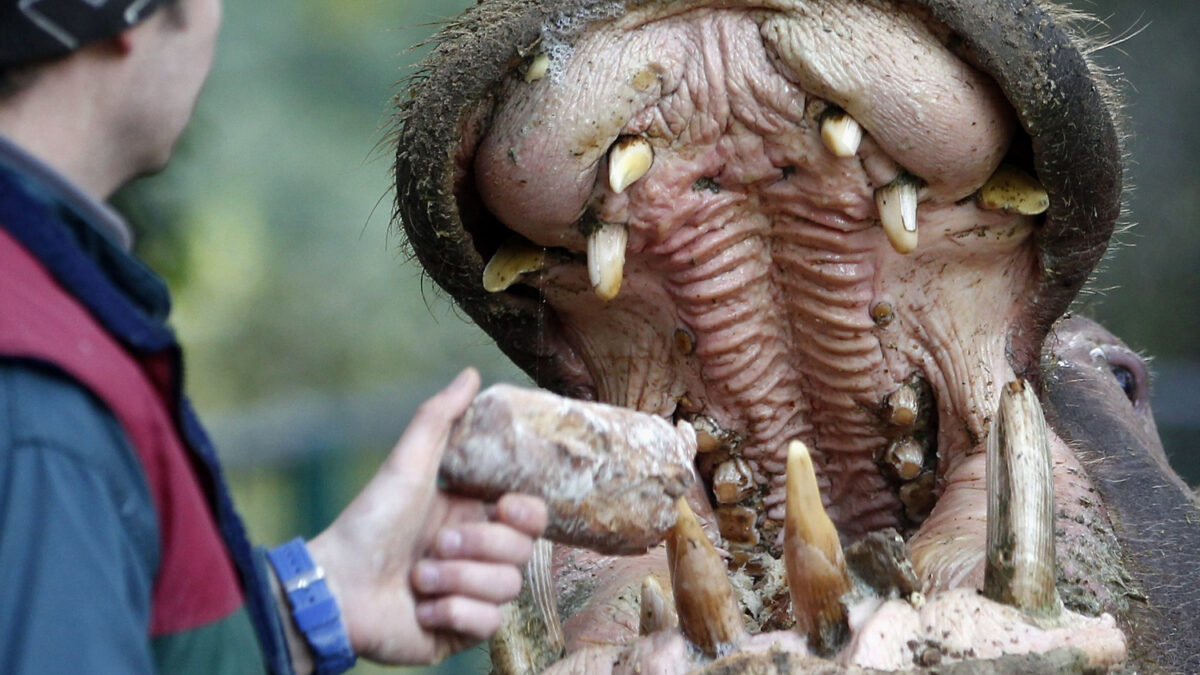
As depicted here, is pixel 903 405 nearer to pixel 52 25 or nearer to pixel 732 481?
pixel 732 481

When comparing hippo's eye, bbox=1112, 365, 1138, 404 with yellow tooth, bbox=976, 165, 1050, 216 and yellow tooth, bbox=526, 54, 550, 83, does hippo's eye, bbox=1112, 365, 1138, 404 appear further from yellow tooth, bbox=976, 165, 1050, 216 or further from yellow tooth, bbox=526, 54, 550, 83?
yellow tooth, bbox=526, 54, 550, 83

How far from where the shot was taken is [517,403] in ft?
6.09

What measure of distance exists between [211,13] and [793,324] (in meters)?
1.50

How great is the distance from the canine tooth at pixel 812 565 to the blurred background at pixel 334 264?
345cm

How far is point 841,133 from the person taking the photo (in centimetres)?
240

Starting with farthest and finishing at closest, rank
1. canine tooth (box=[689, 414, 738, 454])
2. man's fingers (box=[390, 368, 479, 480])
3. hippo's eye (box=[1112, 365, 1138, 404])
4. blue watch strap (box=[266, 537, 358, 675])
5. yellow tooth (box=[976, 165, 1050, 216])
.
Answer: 1. hippo's eye (box=[1112, 365, 1138, 404])
2. canine tooth (box=[689, 414, 738, 454])
3. yellow tooth (box=[976, 165, 1050, 216])
4. man's fingers (box=[390, 368, 479, 480])
5. blue watch strap (box=[266, 537, 358, 675])

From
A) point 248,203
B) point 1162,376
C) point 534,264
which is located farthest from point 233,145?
point 534,264

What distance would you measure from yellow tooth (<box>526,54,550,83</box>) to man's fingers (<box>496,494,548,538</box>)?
33.7 inches

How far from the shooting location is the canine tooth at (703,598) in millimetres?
2035

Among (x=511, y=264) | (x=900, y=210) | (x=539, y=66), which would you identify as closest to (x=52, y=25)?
(x=539, y=66)

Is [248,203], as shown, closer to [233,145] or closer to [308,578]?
[233,145]

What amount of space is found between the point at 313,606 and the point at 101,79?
653 millimetres

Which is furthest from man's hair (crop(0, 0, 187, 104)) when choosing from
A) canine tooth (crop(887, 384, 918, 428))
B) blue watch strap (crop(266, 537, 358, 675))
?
canine tooth (crop(887, 384, 918, 428))

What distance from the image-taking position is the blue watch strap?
5.47ft
